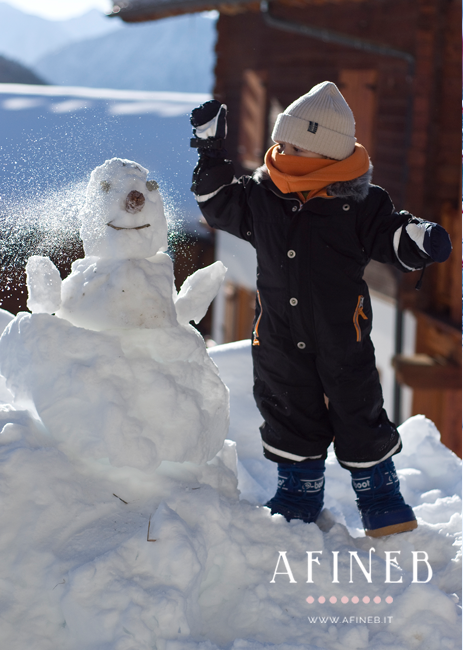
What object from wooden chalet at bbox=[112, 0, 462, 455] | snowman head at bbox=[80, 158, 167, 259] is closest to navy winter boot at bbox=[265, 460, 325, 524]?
snowman head at bbox=[80, 158, 167, 259]

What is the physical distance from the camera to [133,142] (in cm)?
A: 175

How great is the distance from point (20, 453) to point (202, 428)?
42cm

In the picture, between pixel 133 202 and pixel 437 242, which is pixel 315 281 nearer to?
pixel 437 242

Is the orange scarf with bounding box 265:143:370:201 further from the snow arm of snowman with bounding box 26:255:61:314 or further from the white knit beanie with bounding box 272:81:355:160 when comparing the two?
the snow arm of snowman with bounding box 26:255:61:314

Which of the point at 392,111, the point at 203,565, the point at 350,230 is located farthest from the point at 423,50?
the point at 203,565

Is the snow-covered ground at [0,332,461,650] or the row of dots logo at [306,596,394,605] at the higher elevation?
the snow-covered ground at [0,332,461,650]

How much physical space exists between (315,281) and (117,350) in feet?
1.80

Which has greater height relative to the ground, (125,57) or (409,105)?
(409,105)

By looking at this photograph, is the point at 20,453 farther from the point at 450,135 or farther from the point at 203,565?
the point at 450,135

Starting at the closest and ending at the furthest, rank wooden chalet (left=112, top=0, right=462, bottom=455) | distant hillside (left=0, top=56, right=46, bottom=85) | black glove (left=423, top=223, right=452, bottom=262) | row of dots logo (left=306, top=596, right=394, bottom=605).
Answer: row of dots logo (left=306, top=596, right=394, bottom=605), black glove (left=423, top=223, right=452, bottom=262), wooden chalet (left=112, top=0, right=462, bottom=455), distant hillside (left=0, top=56, right=46, bottom=85)

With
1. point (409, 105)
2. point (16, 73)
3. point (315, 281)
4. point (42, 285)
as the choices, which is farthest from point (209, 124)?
point (16, 73)

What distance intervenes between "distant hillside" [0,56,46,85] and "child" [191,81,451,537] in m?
14.9

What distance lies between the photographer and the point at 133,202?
1.53 meters

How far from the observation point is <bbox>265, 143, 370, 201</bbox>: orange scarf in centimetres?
163
